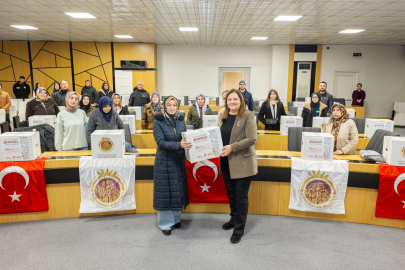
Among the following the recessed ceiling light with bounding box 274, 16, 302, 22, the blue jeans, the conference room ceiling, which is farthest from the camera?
the recessed ceiling light with bounding box 274, 16, 302, 22

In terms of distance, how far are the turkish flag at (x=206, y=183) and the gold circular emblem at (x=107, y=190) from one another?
30.3 inches

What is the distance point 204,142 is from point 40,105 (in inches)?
161

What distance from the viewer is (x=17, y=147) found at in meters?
3.04

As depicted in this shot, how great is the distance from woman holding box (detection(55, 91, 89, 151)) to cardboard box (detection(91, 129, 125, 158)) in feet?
2.13

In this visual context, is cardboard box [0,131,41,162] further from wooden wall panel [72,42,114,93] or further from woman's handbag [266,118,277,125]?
wooden wall panel [72,42,114,93]

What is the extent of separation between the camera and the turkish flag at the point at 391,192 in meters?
2.93

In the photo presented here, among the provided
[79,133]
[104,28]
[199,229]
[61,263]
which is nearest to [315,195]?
[199,229]

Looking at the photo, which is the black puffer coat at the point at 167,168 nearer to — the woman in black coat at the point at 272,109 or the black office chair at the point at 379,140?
the black office chair at the point at 379,140

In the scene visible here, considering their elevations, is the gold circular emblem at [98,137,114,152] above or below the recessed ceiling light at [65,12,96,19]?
below

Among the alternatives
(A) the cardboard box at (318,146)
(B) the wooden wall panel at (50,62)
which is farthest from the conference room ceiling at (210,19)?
(A) the cardboard box at (318,146)

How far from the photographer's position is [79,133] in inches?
143

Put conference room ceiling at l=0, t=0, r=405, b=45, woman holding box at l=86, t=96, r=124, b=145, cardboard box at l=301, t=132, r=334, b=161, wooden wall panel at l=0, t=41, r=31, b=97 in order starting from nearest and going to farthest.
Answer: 1. cardboard box at l=301, t=132, r=334, b=161
2. woman holding box at l=86, t=96, r=124, b=145
3. conference room ceiling at l=0, t=0, r=405, b=45
4. wooden wall panel at l=0, t=41, r=31, b=97

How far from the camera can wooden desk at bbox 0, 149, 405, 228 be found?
3.05 meters

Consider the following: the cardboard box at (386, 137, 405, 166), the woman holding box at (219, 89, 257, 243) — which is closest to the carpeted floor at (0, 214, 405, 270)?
the woman holding box at (219, 89, 257, 243)
